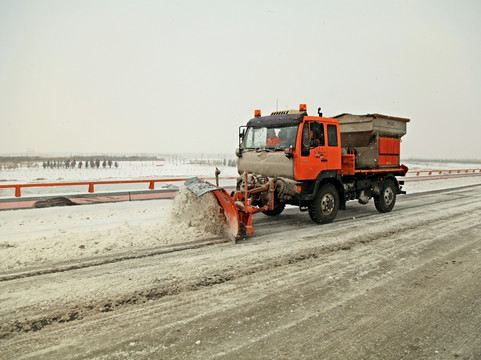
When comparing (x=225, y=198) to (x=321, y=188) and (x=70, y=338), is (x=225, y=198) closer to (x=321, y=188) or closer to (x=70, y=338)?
(x=321, y=188)

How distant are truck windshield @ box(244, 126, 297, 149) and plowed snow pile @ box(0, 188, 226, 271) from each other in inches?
79.3

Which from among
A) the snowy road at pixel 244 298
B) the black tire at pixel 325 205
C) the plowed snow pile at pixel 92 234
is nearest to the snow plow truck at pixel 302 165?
the black tire at pixel 325 205

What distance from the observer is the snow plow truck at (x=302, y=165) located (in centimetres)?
765

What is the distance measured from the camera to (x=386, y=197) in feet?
34.9

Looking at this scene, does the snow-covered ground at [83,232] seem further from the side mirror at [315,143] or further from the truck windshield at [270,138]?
the side mirror at [315,143]

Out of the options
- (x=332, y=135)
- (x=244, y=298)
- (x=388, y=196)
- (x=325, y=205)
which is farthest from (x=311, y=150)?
(x=244, y=298)

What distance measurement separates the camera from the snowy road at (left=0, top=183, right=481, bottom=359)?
3.09m

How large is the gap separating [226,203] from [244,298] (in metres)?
3.08

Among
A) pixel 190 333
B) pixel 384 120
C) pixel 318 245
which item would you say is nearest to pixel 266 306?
pixel 190 333

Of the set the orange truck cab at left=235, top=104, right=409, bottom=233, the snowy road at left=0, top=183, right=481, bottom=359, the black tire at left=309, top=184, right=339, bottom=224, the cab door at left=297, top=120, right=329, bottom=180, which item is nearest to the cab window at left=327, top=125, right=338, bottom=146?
the orange truck cab at left=235, top=104, right=409, bottom=233

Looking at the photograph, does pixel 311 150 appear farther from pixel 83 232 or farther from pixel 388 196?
pixel 83 232

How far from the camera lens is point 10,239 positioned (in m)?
6.75

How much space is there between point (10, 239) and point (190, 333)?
5.41 metres

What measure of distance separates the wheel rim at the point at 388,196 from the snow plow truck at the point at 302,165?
0.75 metres
